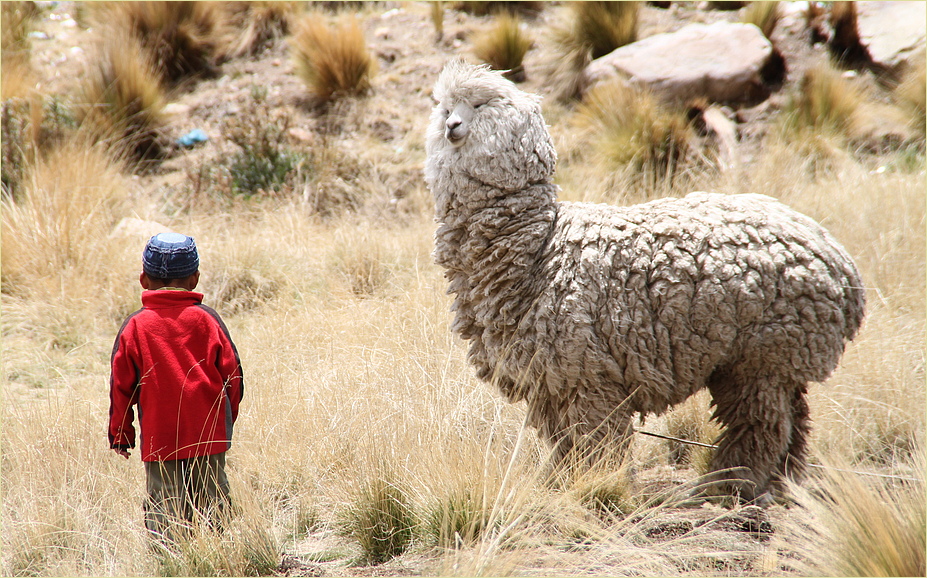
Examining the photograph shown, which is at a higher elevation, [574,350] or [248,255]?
[574,350]

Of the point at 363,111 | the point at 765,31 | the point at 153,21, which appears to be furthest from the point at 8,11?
the point at 765,31

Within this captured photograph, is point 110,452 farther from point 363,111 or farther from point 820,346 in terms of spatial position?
point 363,111

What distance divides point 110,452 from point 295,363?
1.49 metres

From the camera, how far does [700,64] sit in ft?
29.1

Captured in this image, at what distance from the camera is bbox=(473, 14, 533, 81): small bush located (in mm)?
9938

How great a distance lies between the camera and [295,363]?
199 inches

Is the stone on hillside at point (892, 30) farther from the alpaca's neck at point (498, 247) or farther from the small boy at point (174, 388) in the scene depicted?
the small boy at point (174, 388)

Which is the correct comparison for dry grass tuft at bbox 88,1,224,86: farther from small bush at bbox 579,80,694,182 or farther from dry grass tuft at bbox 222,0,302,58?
small bush at bbox 579,80,694,182

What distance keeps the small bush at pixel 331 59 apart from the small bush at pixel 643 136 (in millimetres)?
3584

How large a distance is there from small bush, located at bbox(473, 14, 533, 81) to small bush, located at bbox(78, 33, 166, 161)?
4.39 meters

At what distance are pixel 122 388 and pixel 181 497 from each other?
0.48m

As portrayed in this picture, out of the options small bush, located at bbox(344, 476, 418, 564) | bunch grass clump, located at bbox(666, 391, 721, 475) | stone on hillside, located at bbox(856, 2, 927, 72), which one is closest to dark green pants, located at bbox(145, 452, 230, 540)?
small bush, located at bbox(344, 476, 418, 564)

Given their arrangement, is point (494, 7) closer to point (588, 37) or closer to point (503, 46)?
point (503, 46)

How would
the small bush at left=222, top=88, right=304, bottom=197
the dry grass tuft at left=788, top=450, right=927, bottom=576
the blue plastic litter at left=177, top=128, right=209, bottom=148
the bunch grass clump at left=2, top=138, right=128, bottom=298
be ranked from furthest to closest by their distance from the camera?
the blue plastic litter at left=177, top=128, right=209, bottom=148
the small bush at left=222, top=88, right=304, bottom=197
the bunch grass clump at left=2, top=138, right=128, bottom=298
the dry grass tuft at left=788, top=450, right=927, bottom=576
